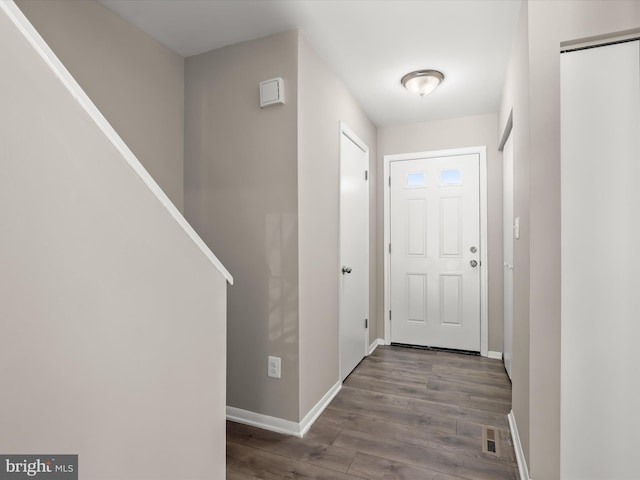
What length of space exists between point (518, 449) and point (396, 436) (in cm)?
64

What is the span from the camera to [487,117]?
3514 mm

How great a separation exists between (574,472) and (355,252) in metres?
2.04

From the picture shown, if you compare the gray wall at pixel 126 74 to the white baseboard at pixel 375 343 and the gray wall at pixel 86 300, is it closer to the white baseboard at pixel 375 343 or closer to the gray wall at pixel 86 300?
the gray wall at pixel 86 300

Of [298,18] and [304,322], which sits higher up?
[298,18]

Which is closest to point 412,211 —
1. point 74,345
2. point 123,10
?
point 123,10

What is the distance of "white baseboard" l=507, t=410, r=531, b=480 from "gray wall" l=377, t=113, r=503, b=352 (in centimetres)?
139

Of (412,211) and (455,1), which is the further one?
(412,211)

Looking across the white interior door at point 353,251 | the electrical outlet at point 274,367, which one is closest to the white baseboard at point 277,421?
the electrical outlet at point 274,367

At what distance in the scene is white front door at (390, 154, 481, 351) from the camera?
3.57 metres

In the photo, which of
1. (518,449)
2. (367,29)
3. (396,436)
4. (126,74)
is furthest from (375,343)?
(126,74)

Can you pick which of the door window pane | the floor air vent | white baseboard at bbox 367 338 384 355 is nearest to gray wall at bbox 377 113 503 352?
the door window pane

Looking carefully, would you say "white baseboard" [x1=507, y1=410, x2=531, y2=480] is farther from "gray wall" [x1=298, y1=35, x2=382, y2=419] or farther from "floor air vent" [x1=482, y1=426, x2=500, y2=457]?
"gray wall" [x1=298, y1=35, x2=382, y2=419]

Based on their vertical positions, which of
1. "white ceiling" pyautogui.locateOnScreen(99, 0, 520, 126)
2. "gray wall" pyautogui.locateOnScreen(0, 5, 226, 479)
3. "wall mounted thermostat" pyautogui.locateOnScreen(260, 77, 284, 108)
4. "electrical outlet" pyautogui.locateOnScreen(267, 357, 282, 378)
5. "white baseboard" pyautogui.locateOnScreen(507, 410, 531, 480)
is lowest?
"white baseboard" pyautogui.locateOnScreen(507, 410, 531, 480)

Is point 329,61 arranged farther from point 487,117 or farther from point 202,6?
point 487,117
